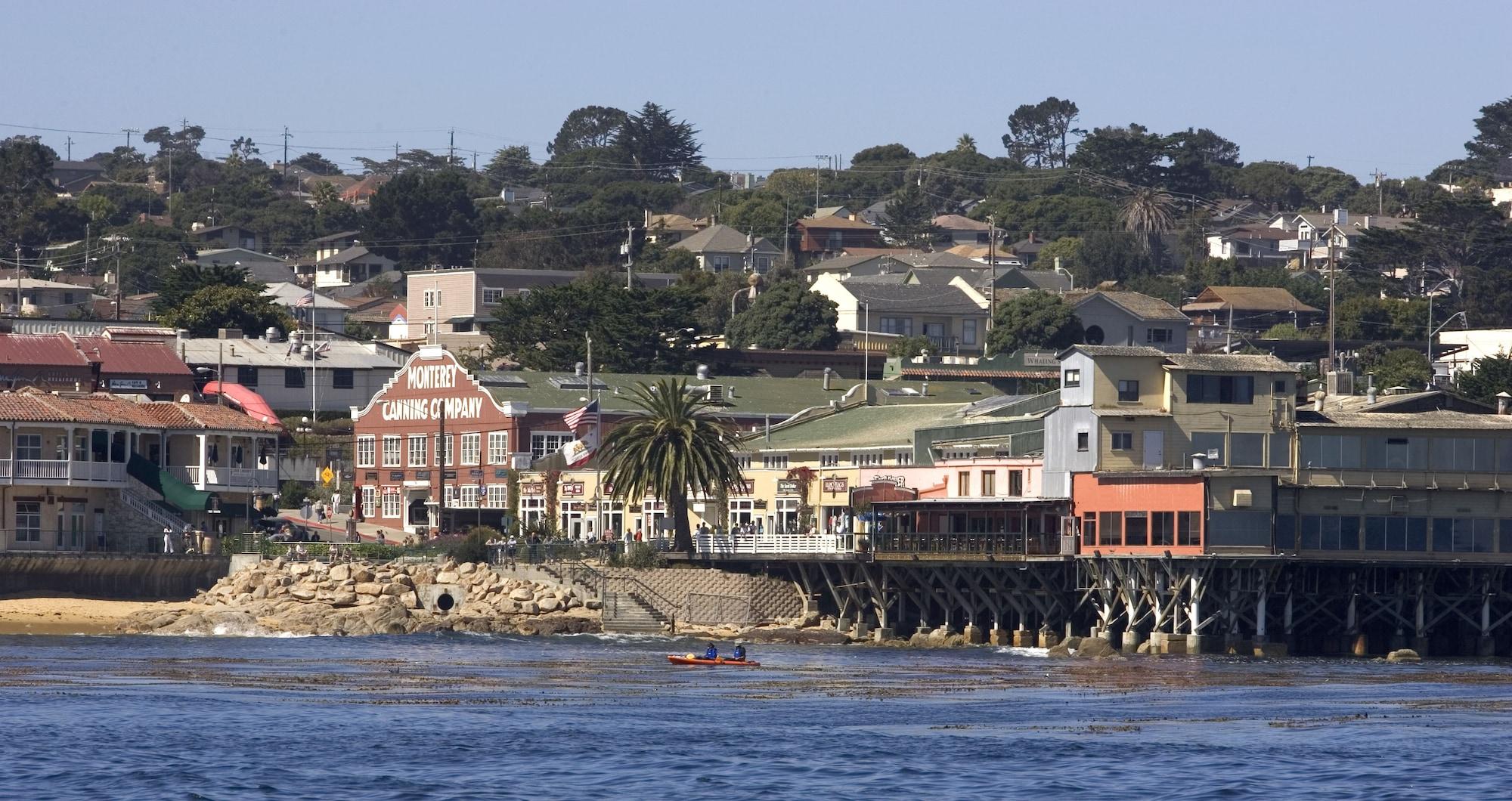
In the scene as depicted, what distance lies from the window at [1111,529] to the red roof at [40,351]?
5576cm

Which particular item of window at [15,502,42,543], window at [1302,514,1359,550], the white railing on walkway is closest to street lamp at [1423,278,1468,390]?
window at [1302,514,1359,550]

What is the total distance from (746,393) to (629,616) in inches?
1390

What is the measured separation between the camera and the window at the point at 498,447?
12131 centimetres

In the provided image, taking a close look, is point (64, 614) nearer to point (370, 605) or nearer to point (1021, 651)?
point (370, 605)

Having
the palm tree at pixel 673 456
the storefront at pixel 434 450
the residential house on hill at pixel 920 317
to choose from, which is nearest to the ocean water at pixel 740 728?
the palm tree at pixel 673 456

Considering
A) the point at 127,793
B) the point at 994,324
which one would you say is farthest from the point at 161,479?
the point at 994,324

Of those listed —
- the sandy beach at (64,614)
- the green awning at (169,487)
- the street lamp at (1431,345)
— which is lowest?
the sandy beach at (64,614)

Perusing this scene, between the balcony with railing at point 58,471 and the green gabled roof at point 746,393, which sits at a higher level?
the green gabled roof at point 746,393

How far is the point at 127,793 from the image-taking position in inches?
1869

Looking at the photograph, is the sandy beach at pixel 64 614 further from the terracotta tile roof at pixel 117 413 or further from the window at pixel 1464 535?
the window at pixel 1464 535

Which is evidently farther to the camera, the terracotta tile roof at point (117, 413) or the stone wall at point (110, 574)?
the terracotta tile roof at point (117, 413)

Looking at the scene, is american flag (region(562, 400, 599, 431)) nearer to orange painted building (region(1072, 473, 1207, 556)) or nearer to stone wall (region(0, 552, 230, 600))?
stone wall (region(0, 552, 230, 600))

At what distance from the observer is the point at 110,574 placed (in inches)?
3937

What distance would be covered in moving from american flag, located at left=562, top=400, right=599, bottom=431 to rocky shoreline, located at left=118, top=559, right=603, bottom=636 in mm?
11231
